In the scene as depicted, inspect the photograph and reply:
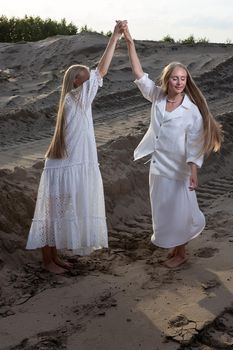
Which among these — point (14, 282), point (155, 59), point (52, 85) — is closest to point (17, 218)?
point (14, 282)

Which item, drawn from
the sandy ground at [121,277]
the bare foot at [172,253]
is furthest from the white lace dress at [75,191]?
the bare foot at [172,253]

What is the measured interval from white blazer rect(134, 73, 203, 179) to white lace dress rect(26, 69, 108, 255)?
52 centimetres

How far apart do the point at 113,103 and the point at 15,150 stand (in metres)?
3.72

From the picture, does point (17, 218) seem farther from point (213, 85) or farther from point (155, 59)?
point (155, 59)

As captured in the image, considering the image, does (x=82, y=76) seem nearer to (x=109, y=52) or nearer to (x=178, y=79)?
(x=109, y=52)

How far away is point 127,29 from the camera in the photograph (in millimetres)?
4160

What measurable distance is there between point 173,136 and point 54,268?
141cm

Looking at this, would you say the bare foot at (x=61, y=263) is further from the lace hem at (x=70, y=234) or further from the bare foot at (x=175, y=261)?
the bare foot at (x=175, y=261)

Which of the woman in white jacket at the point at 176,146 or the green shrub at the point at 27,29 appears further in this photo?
the green shrub at the point at 27,29

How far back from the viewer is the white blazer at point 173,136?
4098mm

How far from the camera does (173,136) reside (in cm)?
412

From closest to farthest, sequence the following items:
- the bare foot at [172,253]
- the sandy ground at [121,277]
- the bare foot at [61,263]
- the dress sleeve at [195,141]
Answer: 1. the sandy ground at [121,277]
2. the dress sleeve at [195,141]
3. the bare foot at [61,263]
4. the bare foot at [172,253]

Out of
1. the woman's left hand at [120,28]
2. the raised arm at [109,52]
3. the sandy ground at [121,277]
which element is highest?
the woman's left hand at [120,28]

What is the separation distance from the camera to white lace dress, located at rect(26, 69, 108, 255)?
398cm
